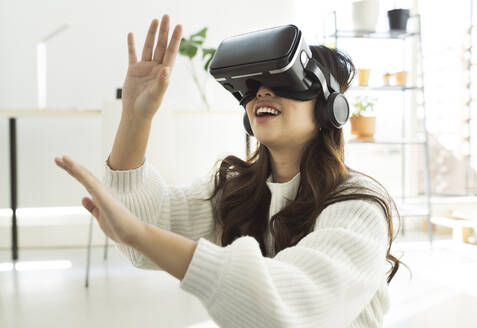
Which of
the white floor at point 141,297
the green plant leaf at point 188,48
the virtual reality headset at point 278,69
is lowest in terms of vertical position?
the white floor at point 141,297

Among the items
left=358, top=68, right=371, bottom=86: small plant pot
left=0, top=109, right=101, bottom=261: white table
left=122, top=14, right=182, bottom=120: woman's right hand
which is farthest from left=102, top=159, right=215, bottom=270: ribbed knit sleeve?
left=358, top=68, right=371, bottom=86: small plant pot

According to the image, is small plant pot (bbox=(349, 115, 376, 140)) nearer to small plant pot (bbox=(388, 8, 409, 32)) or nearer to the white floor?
small plant pot (bbox=(388, 8, 409, 32))

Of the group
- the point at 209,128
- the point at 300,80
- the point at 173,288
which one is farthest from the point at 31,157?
the point at 300,80

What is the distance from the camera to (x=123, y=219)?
57 cm

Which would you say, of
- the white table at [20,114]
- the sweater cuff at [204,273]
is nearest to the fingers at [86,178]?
the sweater cuff at [204,273]

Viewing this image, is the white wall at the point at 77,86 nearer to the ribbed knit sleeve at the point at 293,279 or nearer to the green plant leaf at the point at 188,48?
the green plant leaf at the point at 188,48

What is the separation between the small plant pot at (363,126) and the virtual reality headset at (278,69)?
7.38 feet

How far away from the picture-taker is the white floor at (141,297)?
1.89m

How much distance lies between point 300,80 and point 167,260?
0.47 meters

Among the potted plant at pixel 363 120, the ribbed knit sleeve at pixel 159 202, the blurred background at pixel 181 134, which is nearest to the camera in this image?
the ribbed knit sleeve at pixel 159 202

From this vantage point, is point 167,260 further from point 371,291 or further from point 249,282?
point 371,291

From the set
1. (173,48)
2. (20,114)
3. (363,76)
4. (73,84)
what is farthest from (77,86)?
(173,48)

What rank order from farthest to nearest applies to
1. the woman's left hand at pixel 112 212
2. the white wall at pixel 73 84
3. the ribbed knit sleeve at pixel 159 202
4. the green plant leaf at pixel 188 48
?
the white wall at pixel 73 84 < the green plant leaf at pixel 188 48 < the ribbed knit sleeve at pixel 159 202 < the woman's left hand at pixel 112 212

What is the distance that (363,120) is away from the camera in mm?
3176
